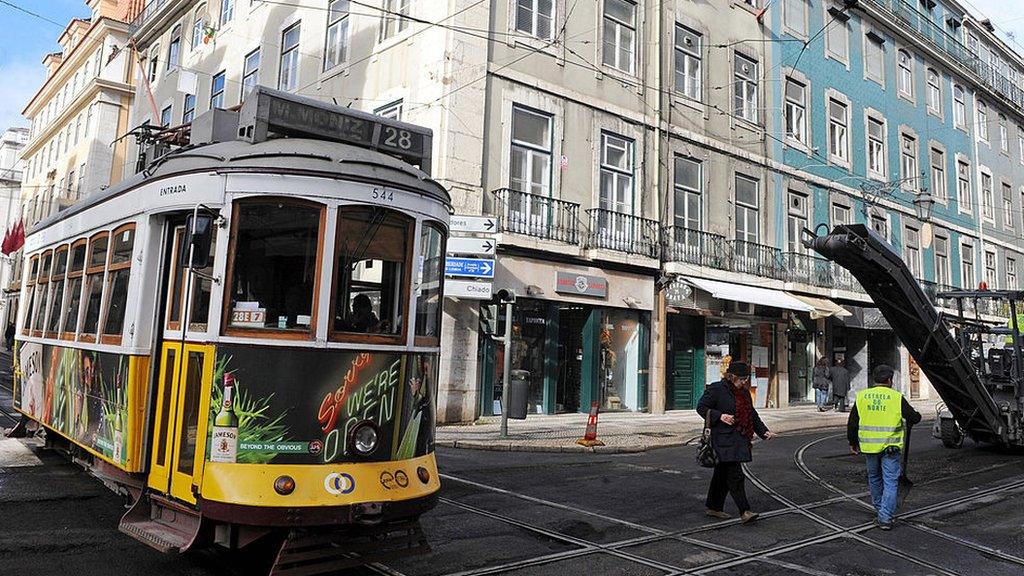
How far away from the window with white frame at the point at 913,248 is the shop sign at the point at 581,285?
1528 centimetres

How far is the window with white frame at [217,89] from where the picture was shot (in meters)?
23.3

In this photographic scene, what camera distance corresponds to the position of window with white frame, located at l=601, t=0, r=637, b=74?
60.8 feet

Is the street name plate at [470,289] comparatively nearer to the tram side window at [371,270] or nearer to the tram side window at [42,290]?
the tram side window at [42,290]

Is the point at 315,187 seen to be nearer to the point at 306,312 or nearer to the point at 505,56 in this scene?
the point at 306,312

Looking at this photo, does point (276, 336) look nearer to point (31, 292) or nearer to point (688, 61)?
point (31, 292)

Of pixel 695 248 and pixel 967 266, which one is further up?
pixel 967 266

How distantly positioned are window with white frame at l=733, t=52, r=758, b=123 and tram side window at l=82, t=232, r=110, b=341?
18627 mm

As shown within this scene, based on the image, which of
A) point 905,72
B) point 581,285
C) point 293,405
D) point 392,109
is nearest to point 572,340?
point 581,285

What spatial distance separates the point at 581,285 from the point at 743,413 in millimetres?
9670

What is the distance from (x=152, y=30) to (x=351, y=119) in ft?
91.2

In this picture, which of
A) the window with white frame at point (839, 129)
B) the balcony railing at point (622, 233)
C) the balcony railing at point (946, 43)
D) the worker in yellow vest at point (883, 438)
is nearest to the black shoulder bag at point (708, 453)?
the worker in yellow vest at point (883, 438)

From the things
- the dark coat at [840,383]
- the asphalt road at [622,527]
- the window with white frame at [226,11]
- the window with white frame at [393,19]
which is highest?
the window with white frame at [226,11]

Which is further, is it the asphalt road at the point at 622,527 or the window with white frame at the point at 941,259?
the window with white frame at the point at 941,259

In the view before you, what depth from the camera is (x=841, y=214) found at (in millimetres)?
24922
